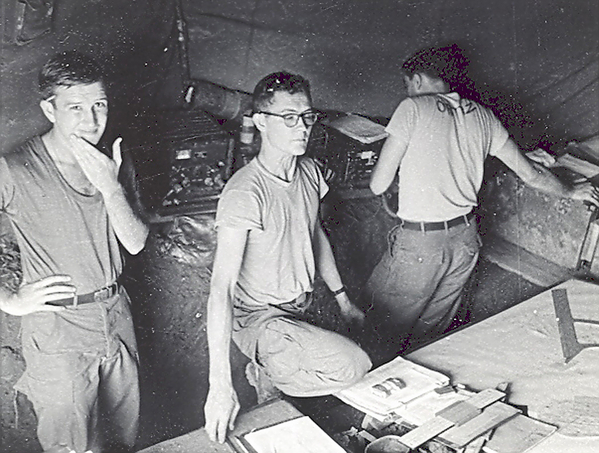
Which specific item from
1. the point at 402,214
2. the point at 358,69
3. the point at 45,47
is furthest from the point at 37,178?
the point at 402,214

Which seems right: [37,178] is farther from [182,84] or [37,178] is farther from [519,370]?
[519,370]

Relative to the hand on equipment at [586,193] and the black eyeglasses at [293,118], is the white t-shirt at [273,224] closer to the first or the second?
the black eyeglasses at [293,118]

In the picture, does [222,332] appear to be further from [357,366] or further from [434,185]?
[434,185]

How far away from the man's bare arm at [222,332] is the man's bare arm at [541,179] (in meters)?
1.87

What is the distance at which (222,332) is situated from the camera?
256 centimetres

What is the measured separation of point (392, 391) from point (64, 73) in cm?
170

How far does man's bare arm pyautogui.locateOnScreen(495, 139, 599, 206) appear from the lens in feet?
12.6

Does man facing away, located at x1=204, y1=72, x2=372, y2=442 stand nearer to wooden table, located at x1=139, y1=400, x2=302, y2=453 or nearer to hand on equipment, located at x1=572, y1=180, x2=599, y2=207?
wooden table, located at x1=139, y1=400, x2=302, y2=453

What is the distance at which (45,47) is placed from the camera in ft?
7.89

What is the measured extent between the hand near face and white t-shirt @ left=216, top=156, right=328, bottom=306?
1.45ft

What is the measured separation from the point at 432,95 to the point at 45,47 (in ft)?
6.59

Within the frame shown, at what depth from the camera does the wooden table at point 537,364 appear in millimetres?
2350

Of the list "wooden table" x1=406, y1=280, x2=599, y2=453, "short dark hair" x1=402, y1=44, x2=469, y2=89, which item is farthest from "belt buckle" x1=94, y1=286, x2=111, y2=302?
"short dark hair" x1=402, y1=44, x2=469, y2=89

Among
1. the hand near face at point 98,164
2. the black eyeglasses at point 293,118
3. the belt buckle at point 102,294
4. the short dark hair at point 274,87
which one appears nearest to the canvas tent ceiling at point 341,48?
the hand near face at point 98,164
